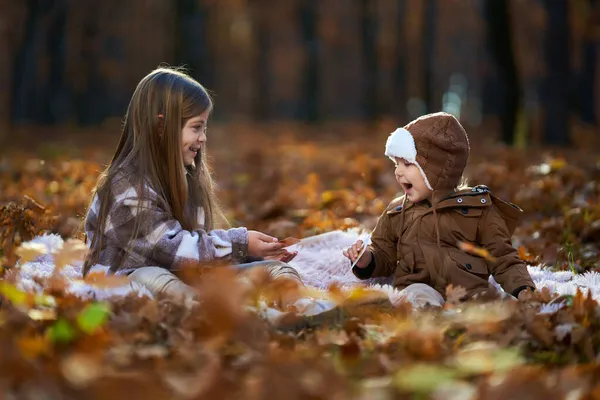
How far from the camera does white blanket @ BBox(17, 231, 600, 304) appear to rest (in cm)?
329

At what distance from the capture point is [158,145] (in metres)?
3.92

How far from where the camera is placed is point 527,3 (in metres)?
25.0

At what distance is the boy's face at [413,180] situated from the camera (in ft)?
12.7

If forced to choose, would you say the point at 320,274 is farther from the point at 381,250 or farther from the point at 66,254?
the point at 66,254

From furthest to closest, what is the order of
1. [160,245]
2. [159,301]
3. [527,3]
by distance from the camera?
[527,3] → [160,245] → [159,301]

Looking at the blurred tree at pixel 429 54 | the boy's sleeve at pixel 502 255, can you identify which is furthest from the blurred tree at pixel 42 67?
the boy's sleeve at pixel 502 255

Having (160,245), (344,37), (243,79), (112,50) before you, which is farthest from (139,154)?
(243,79)

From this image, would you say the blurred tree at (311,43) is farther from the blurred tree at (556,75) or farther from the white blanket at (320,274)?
the white blanket at (320,274)

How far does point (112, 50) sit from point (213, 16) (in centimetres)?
536

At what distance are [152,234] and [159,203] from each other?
0.17 meters

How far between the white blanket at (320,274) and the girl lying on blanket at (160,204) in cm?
18

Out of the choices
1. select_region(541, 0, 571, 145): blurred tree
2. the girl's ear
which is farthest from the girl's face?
select_region(541, 0, 571, 145): blurred tree

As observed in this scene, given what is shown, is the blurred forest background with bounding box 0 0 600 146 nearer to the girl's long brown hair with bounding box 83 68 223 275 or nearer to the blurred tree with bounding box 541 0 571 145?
the blurred tree with bounding box 541 0 571 145

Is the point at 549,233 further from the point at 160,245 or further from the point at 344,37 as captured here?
the point at 344,37
